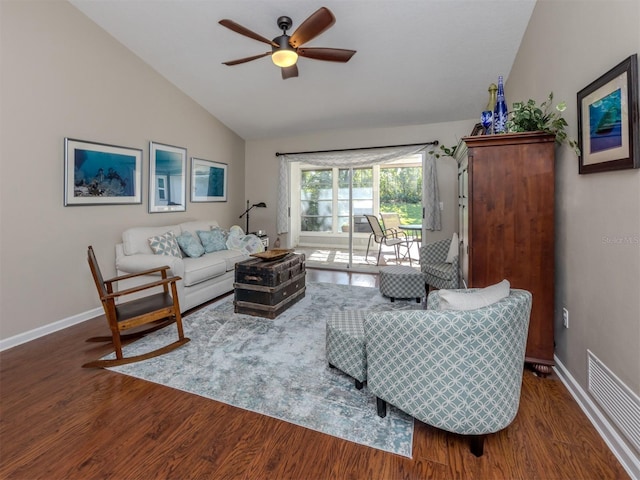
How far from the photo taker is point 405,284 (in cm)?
375

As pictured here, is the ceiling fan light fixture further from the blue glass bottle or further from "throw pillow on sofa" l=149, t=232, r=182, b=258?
"throw pillow on sofa" l=149, t=232, r=182, b=258

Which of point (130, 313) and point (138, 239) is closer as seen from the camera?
point (130, 313)

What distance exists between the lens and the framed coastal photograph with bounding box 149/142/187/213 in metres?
4.20

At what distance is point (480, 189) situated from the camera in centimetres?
229

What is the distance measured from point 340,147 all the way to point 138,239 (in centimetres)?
349

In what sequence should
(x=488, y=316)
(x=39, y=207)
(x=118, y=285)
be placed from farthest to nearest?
(x=118, y=285) < (x=39, y=207) < (x=488, y=316)

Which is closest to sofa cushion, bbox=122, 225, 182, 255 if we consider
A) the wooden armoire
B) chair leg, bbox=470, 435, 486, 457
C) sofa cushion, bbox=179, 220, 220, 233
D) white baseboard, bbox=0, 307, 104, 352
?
sofa cushion, bbox=179, 220, 220, 233

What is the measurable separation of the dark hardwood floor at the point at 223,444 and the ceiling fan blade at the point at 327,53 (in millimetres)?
2850

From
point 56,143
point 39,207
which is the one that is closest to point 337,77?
point 56,143

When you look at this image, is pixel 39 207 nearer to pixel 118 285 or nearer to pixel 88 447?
pixel 118 285

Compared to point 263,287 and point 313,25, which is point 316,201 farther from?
point 313,25

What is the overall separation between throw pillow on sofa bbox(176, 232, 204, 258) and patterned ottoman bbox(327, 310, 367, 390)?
253 centimetres

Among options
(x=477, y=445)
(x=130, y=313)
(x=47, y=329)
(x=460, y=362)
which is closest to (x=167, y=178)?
(x=47, y=329)

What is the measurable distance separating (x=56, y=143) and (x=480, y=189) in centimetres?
383
